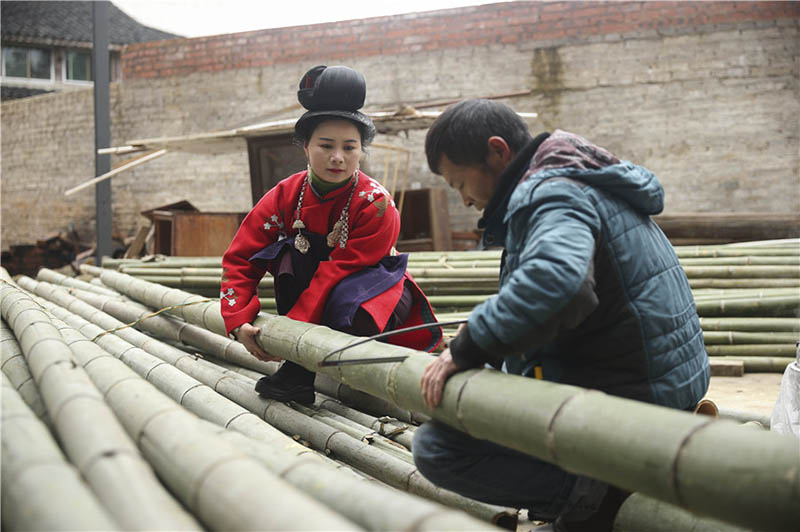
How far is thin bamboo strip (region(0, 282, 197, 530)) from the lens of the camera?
1049 mm

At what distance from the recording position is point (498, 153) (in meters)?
1.60

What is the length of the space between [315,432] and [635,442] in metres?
1.34

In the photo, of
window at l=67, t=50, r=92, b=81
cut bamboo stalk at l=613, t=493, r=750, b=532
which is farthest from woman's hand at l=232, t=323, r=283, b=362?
window at l=67, t=50, r=92, b=81

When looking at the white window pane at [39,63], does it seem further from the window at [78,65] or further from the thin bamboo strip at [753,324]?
the thin bamboo strip at [753,324]

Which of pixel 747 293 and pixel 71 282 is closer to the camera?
pixel 747 293

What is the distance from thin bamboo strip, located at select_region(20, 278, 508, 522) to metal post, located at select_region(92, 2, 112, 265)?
213 inches

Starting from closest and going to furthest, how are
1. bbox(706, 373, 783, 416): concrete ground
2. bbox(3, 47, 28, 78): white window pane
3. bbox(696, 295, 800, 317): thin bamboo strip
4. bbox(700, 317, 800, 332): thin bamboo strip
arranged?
bbox(706, 373, 783, 416): concrete ground, bbox(700, 317, 800, 332): thin bamboo strip, bbox(696, 295, 800, 317): thin bamboo strip, bbox(3, 47, 28, 78): white window pane

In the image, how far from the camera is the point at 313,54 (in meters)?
9.86

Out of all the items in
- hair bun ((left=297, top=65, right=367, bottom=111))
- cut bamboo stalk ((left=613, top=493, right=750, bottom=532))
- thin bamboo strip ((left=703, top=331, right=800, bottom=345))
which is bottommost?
thin bamboo strip ((left=703, top=331, right=800, bottom=345))

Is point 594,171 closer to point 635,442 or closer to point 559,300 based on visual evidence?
point 559,300

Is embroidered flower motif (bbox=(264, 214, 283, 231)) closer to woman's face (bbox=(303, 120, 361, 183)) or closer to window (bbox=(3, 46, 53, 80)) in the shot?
woman's face (bbox=(303, 120, 361, 183))

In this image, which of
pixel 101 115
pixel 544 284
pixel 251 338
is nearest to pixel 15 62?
pixel 101 115

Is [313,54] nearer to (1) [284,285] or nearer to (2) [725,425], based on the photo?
(1) [284,285]

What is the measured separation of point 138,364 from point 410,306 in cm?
107
